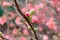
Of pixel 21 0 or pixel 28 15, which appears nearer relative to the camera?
pixel 28 15

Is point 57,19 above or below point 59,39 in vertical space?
above

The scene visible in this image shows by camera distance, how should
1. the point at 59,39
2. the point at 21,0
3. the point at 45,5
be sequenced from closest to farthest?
the point at 59,39
the point at 21,0
the point at 45,5

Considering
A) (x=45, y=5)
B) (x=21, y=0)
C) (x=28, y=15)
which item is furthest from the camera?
(x=45, y=5)

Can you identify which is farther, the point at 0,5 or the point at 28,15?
the point at 0,5

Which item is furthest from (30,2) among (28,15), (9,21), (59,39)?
(28,15)

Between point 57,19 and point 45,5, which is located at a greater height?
point 45,5

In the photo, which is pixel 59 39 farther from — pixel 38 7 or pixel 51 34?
pixel 38 7

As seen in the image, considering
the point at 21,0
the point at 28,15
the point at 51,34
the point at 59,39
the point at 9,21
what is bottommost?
the point at 28,15

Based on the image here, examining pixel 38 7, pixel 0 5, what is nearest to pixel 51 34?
pixel 38 7

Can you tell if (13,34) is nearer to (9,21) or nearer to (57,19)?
(9,21)
